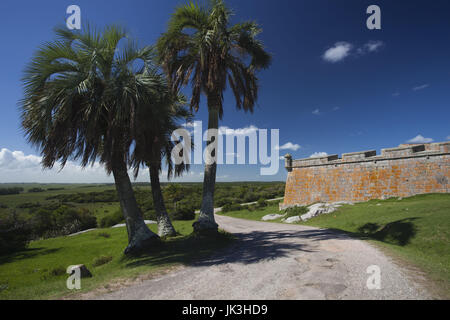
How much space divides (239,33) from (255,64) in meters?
1.62

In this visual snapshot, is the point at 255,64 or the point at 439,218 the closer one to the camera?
the point at 439,218

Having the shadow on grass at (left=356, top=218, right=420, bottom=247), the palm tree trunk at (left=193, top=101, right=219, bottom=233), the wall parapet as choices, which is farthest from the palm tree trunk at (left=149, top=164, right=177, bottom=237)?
the wall parapet

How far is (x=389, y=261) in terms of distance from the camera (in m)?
5.77

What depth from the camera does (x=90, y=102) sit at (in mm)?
7766

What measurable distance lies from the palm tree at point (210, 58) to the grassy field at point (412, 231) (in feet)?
23.1

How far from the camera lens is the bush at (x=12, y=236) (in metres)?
13.8

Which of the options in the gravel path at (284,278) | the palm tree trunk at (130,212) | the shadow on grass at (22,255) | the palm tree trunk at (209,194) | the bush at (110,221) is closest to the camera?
the gravel path at (284,278)

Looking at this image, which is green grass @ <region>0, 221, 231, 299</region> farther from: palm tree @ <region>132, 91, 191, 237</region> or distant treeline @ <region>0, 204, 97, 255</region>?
palm tree @ <region>132, 91, 191, 237</region>

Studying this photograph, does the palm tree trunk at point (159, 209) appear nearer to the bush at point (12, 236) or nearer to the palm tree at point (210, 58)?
the palm tree at point (210, 58)

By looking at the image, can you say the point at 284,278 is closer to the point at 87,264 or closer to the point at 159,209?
the point at 159,209

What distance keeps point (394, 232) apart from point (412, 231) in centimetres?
64

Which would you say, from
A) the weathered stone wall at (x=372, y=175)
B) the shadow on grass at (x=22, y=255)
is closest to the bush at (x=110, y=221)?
the shadow on grass at (x=22, y=255)
